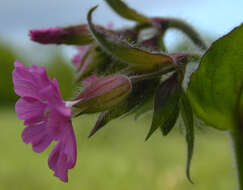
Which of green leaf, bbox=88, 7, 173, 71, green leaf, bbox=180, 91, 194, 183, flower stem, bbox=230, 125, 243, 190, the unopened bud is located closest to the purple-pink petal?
the unopened bud

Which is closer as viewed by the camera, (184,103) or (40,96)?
(40,96)

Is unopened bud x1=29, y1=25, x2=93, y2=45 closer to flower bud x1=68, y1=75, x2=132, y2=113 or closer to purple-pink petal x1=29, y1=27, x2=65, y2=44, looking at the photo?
purple-pink petal x1=29, y1=27, x2=65, y2=44

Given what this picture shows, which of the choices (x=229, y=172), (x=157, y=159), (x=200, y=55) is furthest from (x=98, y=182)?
(x=200, y=55)

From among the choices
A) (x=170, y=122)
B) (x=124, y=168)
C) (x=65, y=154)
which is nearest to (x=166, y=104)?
(x=170, y=122)

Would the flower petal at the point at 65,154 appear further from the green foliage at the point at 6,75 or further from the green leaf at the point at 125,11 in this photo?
the green foliage at the point at 6,75

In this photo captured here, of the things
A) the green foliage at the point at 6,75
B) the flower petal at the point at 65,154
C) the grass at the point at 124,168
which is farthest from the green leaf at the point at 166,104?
the green foliage at the point at 6,75

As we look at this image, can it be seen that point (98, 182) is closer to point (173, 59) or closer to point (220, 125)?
point (220, 125)
